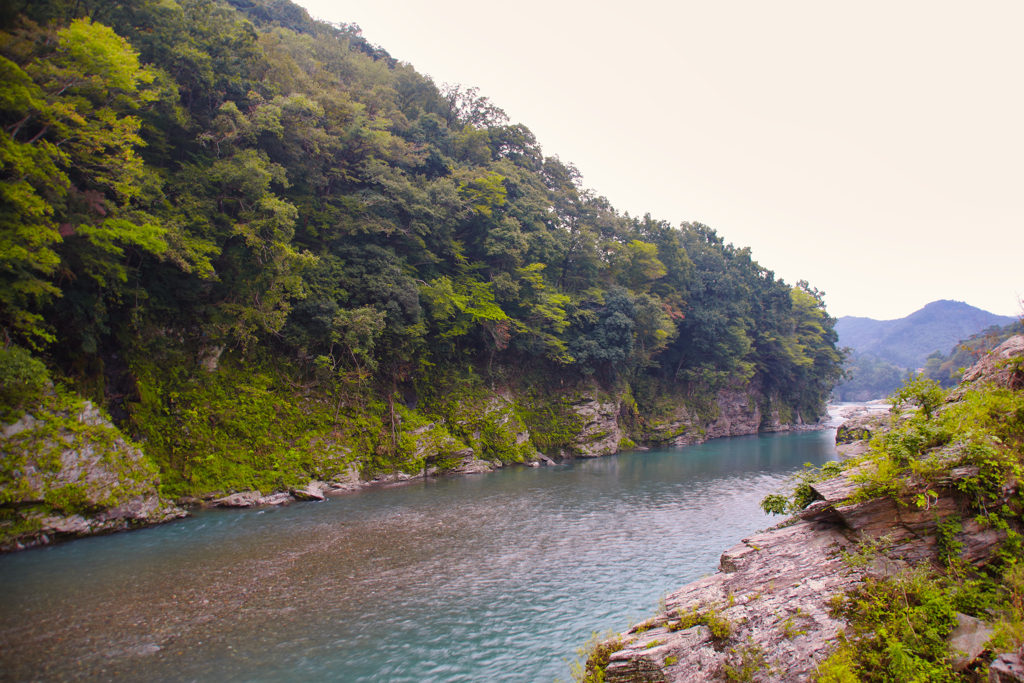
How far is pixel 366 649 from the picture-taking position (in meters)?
7.91

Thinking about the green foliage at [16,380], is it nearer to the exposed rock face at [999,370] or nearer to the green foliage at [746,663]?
the green foliage at [746,663]

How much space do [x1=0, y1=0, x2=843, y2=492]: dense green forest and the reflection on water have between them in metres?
4.92

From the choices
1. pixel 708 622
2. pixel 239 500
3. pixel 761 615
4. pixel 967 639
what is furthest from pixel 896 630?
pixel 239 500

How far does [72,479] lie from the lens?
12.8 meters

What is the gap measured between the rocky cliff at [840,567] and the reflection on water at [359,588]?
2126 millimetres

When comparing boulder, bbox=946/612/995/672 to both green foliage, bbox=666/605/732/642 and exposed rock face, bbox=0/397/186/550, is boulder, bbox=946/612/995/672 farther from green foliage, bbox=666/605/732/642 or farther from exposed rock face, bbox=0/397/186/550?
exposed rock face, bbox=0/397/186/550

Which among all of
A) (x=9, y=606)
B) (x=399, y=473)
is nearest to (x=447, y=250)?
(x=399, y=473)

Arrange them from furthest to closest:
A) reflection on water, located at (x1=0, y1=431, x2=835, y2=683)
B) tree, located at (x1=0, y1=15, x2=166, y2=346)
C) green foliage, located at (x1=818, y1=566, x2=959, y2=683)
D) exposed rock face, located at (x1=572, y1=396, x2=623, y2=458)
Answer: exposed rock face, located at (x1=572, y1=396, x2=623, y2=458), tree, located at (x1=0, y1=15, x2=166, y2=346), reflection on water, located at (x1=0, y1=431, x2=835, y2=683), green foliage, located at (x1=818, y1=566, x2=959, y2=683)

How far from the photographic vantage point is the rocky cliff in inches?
212

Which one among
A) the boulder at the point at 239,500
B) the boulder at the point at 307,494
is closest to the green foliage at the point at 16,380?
the boulder at the point at 239,500

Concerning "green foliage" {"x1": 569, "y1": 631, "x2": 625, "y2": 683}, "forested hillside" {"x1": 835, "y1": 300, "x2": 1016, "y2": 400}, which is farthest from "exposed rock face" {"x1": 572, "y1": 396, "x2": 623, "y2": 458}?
"forested hillside" {"x1": 835, "y1": 300, "x2": 1016, "y2": 400}

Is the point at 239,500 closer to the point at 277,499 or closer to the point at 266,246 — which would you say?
the point at 277,499

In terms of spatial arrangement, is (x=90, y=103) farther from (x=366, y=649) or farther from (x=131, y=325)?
(x=366, y=649)

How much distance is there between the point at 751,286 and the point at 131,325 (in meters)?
49.7
